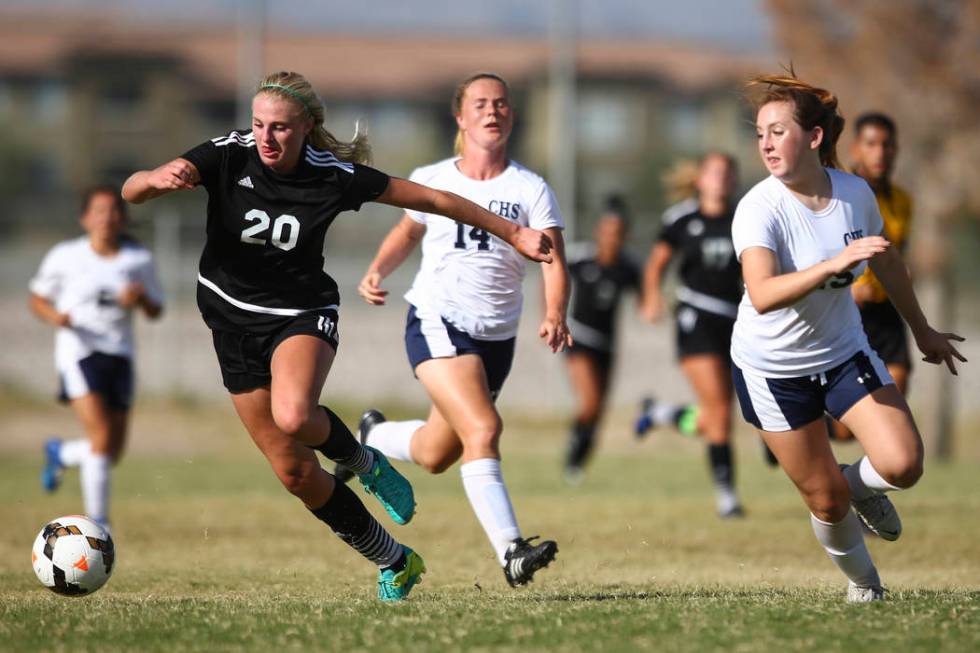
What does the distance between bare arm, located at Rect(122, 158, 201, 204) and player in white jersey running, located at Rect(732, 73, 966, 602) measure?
231cm

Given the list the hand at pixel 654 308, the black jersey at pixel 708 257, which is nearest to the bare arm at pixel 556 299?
the black jersey at pixel 708 257

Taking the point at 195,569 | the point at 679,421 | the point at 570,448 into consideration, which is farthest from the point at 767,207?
the point at 570,448

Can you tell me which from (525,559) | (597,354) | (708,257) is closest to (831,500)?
(525,559)

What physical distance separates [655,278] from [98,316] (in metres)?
4.60

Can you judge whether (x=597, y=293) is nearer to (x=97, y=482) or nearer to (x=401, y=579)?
(x=97, y=482)

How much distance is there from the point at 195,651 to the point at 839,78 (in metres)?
26.2

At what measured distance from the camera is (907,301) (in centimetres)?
599

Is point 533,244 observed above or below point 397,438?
above

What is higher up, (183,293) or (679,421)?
(183,293)

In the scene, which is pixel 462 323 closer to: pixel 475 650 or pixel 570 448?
pixel 475 650

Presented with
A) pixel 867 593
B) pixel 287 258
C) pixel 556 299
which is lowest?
Answer: pixel 867 593

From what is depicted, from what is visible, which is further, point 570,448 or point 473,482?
point 570,448

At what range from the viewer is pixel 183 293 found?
24719 mm

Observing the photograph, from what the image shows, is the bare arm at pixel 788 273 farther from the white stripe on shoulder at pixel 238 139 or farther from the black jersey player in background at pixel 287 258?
the white stripe on shoulder at pixel 238 139
